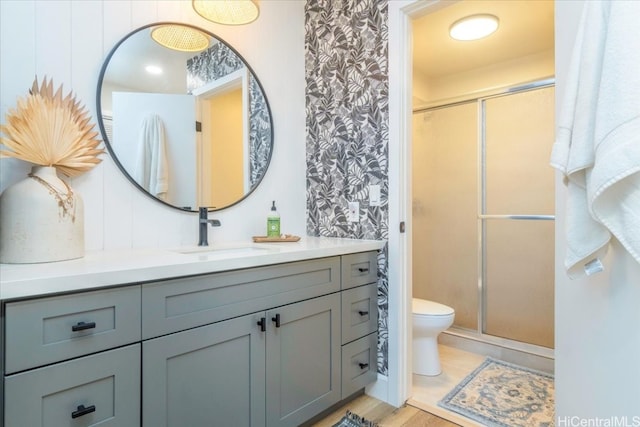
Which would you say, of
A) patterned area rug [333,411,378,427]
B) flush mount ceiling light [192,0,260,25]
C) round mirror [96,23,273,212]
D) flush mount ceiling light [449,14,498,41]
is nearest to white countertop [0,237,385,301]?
round mirror [96,23,273,212]

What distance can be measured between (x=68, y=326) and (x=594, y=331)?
1439 millimetres

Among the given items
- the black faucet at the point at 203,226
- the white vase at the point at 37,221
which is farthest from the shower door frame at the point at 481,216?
the white vase at the point at 37,221

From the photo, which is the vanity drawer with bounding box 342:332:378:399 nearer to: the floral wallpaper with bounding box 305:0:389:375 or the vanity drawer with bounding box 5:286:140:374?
the floral wallpaper with bounding box 305:0:389:375

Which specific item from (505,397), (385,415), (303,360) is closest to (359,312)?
(303,360)

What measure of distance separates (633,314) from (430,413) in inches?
47.4

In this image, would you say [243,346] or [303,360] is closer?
[243,346]

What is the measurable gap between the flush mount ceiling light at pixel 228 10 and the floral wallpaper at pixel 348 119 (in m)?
0.62

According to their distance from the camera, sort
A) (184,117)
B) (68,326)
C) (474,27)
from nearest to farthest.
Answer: (68,326) < (184,117) < (474,27)

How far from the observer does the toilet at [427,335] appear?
213 cm

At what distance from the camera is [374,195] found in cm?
190

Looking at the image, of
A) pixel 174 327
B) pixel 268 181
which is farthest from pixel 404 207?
pixel 174 327

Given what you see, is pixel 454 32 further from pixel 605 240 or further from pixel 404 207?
pixel 605 240

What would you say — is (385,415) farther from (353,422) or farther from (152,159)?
(152,159)

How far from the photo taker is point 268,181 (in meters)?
2.05
